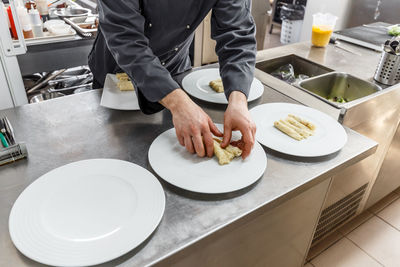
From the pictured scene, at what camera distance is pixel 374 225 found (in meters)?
2.02

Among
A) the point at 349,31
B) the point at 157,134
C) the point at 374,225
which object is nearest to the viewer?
the point at 157,134

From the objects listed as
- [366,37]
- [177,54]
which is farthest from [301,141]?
[366,37]

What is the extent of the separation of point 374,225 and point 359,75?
956 mm

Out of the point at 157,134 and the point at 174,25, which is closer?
the point at 157,134

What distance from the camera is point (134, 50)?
3.44ft

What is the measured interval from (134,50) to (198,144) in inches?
15.2

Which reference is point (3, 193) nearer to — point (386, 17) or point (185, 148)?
point (185, 148)

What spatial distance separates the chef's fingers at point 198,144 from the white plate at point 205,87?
38 cm

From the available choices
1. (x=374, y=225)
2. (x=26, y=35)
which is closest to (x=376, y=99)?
(x=374, y=225)

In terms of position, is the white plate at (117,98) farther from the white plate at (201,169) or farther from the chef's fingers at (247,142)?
the chef's fingers at (247,142)

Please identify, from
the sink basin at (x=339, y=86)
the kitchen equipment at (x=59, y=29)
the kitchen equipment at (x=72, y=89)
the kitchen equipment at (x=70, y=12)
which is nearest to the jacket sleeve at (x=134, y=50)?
the sink basin at (x=339, y=86)

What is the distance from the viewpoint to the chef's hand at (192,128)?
0.93 meters

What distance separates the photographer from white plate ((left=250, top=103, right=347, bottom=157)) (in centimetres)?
104

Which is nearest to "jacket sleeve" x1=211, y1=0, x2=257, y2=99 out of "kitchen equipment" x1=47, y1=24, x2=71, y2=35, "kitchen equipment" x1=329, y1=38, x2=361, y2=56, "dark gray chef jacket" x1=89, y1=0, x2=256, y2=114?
"dark gray chef jacket" x1=89, y1=0, x2=256, y2=114
